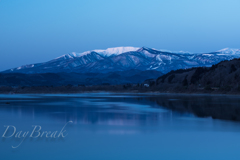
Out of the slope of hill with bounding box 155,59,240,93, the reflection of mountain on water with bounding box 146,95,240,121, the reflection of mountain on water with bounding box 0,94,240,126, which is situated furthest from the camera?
the slope of hill with bounding box 155,59,240,93

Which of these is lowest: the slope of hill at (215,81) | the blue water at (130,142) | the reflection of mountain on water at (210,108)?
the blue water at (130,142)

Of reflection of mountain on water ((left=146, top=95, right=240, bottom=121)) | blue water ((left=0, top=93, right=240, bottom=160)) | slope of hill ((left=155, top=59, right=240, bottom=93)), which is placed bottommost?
blue water ((left=0, top=93, right=240, bottom=160))

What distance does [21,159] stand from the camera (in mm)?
10406

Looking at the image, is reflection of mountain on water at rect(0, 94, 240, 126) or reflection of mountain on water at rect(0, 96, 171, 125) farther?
reflection of mountain on water at rect(0, 94, 240, 126)

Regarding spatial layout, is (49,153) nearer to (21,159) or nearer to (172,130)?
(21,159)

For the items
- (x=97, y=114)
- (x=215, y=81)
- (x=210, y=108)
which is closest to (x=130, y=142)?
(x=97, y=114)

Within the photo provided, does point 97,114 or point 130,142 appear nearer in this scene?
point 130,142

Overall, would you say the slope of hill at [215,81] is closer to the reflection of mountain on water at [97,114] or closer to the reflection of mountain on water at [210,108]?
the reflection of mountain on water at [210,108]

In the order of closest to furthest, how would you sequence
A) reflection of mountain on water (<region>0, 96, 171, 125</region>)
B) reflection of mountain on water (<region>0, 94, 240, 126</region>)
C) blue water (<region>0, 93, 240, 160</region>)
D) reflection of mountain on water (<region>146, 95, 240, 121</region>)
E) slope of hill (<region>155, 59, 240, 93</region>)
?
blue water (<region>0, 93, 240, 160</region>)
reflection of mountain on water (<region>0, 96, 171, 125</region>)
reflection of mountain on water (<region>0, 94, 240, 126</region>)
reflection of mountain on water (<region>146, 95, 240, 121</region>)
slope of hill (<region>155, 59, 240, 93</region>)

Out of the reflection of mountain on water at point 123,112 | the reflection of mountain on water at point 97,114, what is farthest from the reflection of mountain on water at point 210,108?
the reflection of mountain on water at point 97,114

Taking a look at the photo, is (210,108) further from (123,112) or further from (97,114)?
(97,114)

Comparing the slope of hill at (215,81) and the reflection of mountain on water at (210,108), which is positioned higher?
the slope of hill at (215,81)

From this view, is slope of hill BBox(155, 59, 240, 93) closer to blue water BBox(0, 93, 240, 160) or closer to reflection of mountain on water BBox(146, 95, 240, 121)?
reflection of mountain on water BBox(146, 95, 240, 121)

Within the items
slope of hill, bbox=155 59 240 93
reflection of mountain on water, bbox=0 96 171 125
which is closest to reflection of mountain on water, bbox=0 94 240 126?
reflection of mountain on water, bbox=0 96 171 125
